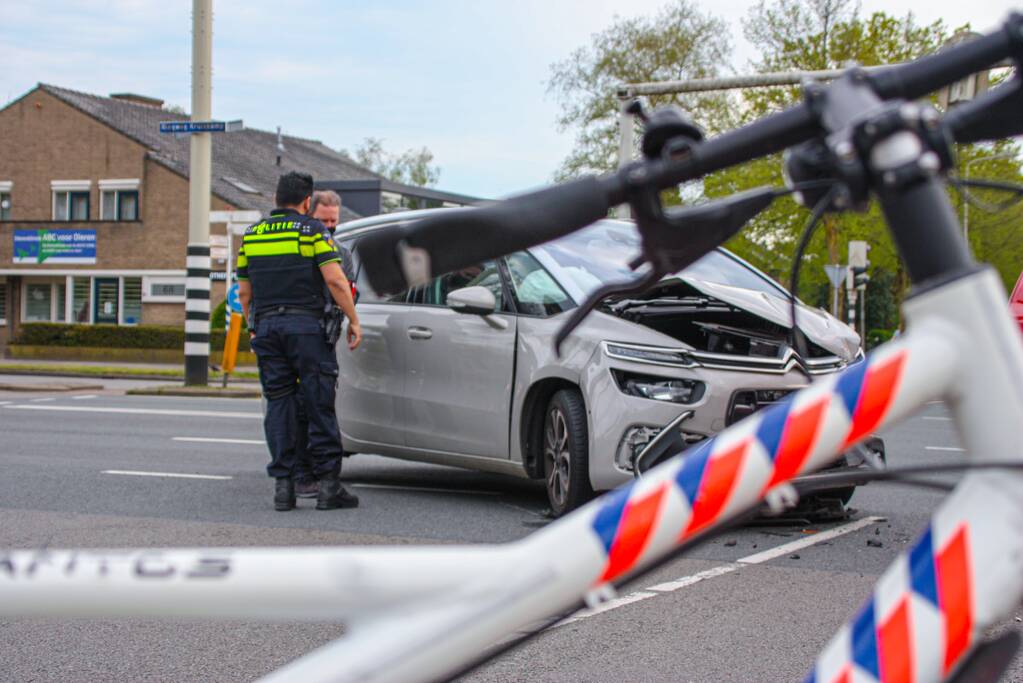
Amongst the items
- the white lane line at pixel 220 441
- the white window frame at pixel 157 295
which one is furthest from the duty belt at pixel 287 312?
the white window frame at pixel 157 295

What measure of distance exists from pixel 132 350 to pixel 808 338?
100 feet

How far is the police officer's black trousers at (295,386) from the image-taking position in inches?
277

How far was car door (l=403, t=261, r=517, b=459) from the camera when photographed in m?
6.84

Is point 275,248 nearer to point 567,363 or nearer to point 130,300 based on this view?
point 567,363

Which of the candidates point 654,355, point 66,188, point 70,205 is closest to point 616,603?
point 654,355

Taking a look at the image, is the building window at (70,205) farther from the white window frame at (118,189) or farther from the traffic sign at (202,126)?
the traffic sign at (202,126)

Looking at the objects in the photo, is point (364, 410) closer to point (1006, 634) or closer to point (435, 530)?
point (435, 530)

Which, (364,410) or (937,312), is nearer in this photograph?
(937,312)

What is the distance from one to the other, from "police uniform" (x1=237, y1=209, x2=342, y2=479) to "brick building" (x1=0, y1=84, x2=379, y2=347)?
3531 centimetres

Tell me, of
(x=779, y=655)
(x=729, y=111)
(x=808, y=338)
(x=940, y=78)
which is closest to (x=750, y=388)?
(x=808, y=338)

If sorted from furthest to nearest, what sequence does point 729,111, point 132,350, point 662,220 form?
point 729,111 < point 132,350 < point 662,220

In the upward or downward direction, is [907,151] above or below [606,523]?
above

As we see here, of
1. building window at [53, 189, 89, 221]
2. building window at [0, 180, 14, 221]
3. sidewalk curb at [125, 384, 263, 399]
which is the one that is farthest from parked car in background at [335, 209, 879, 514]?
A: building window at [0, 180, 14, 221]

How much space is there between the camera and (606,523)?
119 cm
